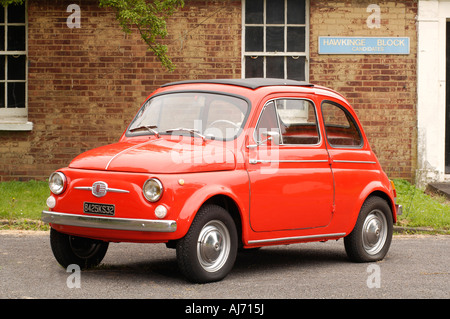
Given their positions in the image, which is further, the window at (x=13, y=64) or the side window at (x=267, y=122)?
the window at (x=13, y=64)

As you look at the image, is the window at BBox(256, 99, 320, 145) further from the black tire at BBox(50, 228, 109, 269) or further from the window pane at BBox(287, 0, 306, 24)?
the window pane at BBox(287, 0, 306, 24)

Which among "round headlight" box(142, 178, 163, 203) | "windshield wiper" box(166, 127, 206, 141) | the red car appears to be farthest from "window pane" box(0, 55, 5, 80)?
"round headlight" box(142, 178, 163, 203)

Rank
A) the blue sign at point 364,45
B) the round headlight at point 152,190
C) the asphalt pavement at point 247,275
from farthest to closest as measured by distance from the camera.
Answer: the blue sign at point 364,45 < the round headlight at point 152,190 < the asphalt pavement at point 247,275

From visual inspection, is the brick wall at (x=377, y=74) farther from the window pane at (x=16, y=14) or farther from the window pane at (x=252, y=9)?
the window pane at (x=16, y=14)

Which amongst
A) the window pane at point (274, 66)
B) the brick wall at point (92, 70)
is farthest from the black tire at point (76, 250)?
the window pane at point (274, 66)

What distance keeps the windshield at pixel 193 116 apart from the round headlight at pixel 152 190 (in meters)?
0.99

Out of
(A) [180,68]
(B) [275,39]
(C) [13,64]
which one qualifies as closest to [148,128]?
(A) [180,68]

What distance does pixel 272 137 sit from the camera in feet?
23.4

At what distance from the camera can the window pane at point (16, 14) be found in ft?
49.9

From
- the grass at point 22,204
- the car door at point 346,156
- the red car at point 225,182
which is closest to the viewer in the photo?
the red car at point 225,182

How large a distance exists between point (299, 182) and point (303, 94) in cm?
97

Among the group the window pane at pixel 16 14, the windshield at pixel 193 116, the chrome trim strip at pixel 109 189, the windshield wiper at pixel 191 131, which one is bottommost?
the chrome trim strip at pixel 109 189

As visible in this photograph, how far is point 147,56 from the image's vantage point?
48.9 feet
